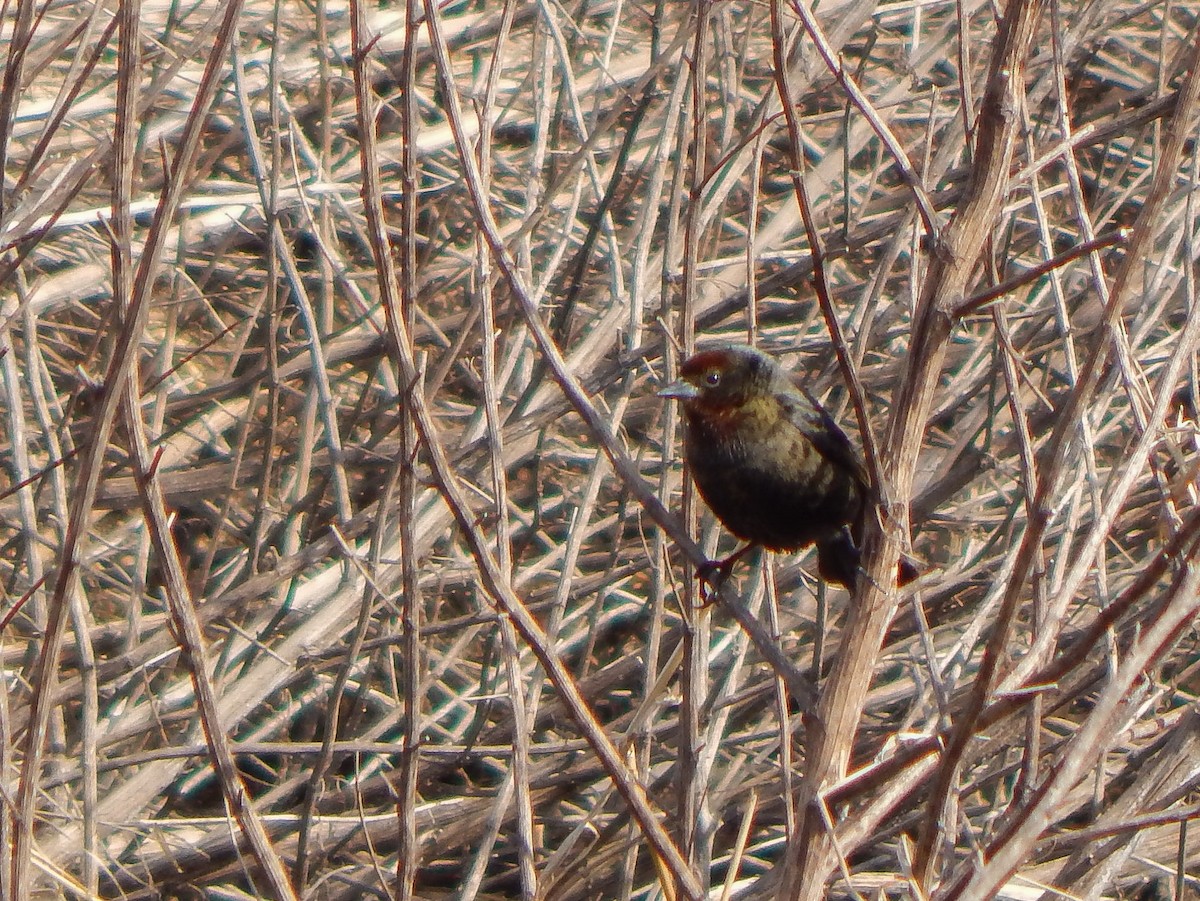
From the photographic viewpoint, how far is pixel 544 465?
5844 mm

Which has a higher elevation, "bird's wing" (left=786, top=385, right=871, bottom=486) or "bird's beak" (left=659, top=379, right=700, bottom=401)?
"bird's beak" (left=659, top=379, right=700, bottom=401)

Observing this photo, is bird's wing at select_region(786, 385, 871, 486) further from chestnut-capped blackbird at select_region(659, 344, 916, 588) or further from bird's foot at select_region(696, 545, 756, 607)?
bird's foot at select_region(696, 545, 756, 607)

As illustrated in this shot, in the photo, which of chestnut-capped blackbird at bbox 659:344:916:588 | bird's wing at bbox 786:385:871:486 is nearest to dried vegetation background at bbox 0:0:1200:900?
chestnut-capped blackbird at bbox 659:344:916:588

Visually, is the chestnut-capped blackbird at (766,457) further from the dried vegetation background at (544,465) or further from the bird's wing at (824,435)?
the dried vegetation background at (544,465)

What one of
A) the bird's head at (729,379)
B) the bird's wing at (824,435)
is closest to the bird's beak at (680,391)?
the bird's head at (729,379)

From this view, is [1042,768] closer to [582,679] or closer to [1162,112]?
[582,679]

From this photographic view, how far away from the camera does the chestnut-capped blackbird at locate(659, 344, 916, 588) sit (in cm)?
392

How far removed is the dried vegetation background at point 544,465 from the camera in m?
2.44

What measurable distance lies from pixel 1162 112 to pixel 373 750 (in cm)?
267

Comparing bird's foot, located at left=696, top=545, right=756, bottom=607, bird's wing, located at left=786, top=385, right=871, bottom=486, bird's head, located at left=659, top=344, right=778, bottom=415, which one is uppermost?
bird's head, located at left=659, top=344, right=778, bottom=415

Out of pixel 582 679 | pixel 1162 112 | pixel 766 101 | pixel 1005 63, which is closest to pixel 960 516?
pixel 582 679

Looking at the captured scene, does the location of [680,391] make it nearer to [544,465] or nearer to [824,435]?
[824,435]

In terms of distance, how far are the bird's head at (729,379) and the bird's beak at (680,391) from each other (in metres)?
0.04

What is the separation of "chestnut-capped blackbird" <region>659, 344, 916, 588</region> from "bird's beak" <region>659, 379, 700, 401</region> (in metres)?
0.13
